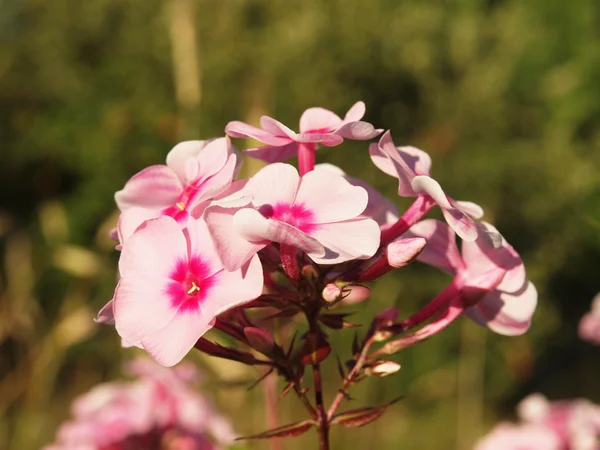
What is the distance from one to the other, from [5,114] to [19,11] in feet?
3.12

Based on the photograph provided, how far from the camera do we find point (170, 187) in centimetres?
82

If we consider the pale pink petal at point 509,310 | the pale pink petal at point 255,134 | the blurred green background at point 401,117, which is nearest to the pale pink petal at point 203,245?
the pale pink petal at point 255,134

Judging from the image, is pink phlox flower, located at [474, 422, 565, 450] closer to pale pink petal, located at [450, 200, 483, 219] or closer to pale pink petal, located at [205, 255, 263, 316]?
pale pink petal, located at [450, 200, 483, 219]

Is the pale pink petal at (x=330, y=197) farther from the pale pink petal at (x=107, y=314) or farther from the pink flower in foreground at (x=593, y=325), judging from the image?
the pink flower in foreground at (x=593, y=325)

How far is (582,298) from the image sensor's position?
564cm

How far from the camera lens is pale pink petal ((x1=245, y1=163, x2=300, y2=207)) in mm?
701

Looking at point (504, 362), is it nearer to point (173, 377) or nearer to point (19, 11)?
point (173, 377)

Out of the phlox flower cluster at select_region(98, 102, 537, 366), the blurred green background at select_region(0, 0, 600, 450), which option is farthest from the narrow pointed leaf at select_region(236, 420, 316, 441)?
the blurred green background at select_region(0, 0, 600, 450)

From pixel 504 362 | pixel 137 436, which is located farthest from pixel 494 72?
pixel 137 436

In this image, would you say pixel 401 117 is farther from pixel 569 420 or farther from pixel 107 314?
pixel 107 314

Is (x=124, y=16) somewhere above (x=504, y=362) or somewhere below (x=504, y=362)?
above

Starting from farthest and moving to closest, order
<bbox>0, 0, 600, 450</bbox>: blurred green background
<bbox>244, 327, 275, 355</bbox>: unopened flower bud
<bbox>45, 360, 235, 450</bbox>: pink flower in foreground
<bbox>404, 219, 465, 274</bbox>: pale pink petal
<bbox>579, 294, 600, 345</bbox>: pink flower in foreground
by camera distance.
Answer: <bbox>0, 0, 600, 450</bbox>: blurred green background < <bbox>45, 360, 235, 450</bbox>: pink flower in foreground < <bbox>579, 294, 600, 345</bbox>: pink flower in foreground < <bbox>404, 219, 465, 274</bbox>: pale pink petal < <bbox>244, 327, 275, 355</bbox>: unopened flower bud

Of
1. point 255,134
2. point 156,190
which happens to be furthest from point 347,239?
point 156,190

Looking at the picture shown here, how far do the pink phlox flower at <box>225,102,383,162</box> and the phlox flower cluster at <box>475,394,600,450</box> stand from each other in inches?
31.7
